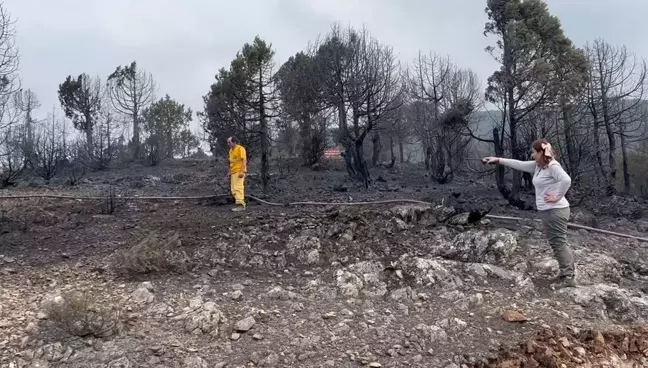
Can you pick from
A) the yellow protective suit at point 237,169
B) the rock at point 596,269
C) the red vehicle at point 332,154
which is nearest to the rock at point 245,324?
the rock at point 596,269

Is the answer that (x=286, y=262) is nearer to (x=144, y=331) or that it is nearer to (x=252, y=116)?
(x=144, y=331)

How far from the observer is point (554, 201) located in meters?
5.47

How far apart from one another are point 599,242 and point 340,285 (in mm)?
3964

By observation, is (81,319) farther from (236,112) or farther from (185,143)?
(185,143)

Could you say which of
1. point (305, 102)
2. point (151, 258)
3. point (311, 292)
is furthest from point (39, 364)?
point (305, 102)

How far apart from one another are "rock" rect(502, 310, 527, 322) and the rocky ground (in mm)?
12

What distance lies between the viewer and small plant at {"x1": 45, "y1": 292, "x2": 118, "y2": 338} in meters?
4.51

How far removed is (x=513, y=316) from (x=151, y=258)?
3.99 m

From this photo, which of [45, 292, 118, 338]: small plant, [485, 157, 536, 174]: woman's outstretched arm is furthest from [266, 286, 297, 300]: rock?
[485, 157, 536, 174]: woman's outstretched arm

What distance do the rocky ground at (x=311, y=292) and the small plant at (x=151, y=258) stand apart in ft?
0.06

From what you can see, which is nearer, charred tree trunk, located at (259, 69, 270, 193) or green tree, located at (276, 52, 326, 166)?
charred tree trunk, located at (259, 69, 270, 193)

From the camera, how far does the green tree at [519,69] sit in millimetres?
10484

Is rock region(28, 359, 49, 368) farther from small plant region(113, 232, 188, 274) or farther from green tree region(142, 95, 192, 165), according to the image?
green tree region(142, 95, 192, 165)

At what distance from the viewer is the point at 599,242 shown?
717cm
